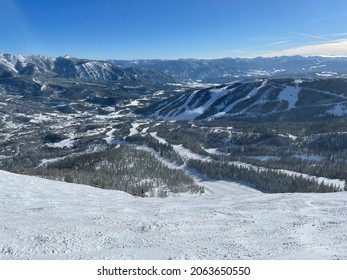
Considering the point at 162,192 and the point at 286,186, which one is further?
the point at 286,186

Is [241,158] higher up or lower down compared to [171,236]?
lower down

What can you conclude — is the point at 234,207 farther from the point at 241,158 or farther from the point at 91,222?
the point at 241,158

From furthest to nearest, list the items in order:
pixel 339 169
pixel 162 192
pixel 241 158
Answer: pixel 241 158 → pixel 339 169 → pixel 162 192

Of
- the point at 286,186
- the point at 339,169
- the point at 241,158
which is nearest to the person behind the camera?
the point at 286,186
